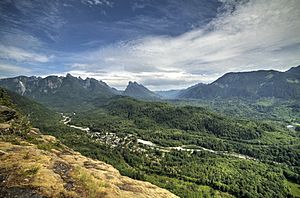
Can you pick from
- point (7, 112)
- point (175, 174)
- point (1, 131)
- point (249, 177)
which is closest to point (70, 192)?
point (1, 131)

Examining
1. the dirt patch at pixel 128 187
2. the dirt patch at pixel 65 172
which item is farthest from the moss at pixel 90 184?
the dirt patch at pixel 128 187

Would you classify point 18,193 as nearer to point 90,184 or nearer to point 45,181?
point 45,181

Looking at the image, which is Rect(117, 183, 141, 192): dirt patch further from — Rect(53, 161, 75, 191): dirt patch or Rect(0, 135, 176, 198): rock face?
Rect(53, 161, 75, 191): dirt patch

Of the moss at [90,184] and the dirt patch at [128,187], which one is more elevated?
the moss at [90,184]

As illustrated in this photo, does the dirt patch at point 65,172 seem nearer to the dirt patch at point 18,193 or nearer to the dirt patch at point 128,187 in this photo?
the dirt patch at point 18,193

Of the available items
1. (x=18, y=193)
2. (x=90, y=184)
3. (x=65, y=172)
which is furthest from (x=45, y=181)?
(x=90, y=184)

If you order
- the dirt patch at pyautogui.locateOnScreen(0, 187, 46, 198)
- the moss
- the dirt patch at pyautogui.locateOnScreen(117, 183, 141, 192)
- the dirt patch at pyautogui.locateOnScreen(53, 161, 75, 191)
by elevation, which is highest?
the dirt patch at pyautogui.locateOnScreen(0, 187, 46, 198)

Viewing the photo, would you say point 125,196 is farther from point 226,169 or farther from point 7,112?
point 226,169

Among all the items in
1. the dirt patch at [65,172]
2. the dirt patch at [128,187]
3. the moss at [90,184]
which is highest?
the dirt patch at [65,172]

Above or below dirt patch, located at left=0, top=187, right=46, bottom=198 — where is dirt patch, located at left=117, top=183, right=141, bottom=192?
below

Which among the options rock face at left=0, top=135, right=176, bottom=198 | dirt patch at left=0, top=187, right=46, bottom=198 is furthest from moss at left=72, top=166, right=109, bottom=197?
dirt patch at left=0, top=187, right=46, bottom=198

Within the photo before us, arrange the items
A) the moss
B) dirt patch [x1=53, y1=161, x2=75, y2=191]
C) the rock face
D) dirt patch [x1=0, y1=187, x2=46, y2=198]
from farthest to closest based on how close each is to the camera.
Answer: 1. the moss
2. dirt patch [x1=53, y1=161, x2=75, y2=191]
3. the rock face
4. dirt patch [x1=0, y1=187, x2=46, y2=198]
